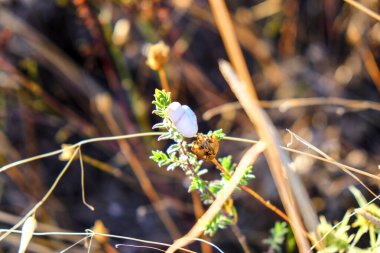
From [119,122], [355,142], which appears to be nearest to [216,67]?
[119,122]

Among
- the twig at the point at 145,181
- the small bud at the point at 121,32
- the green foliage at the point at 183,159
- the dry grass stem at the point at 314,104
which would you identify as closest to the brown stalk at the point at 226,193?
the green foliage at the point at 183,159

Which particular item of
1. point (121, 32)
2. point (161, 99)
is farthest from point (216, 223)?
point (121, 32)

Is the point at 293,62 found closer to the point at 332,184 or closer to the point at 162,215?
the point at 332,184

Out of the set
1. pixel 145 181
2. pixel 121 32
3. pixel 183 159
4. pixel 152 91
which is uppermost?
pixel 121 32

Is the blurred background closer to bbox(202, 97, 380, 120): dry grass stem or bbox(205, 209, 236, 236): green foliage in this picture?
bbox(202, 97, 380, 120): dry grass stem

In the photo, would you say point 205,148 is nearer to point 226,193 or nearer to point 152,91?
point 226,193

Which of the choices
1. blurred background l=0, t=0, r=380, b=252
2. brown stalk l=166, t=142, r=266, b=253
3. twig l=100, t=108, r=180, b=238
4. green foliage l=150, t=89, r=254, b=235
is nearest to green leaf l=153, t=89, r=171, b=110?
green foliage l=150, t=89, r=254, b=235
